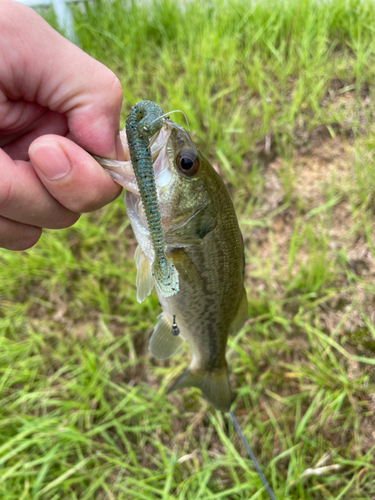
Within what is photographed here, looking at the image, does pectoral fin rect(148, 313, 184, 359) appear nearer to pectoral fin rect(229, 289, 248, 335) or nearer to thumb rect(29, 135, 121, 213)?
pectoral fin rect(229, 289, 248, 335)

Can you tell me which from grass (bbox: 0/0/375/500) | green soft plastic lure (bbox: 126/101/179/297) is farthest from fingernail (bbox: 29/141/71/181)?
grass (bbox: 0/0/375/500)

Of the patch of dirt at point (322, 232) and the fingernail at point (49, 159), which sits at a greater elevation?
the fingernail at point (49, 159)

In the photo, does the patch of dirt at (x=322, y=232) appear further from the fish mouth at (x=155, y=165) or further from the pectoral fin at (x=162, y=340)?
the fish mouth at (x=155, y=165)

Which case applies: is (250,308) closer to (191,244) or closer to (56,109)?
(191,244)

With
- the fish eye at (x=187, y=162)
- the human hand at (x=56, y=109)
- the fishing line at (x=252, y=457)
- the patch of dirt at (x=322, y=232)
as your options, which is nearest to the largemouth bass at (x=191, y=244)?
the fish eye at (x=187, y=162)

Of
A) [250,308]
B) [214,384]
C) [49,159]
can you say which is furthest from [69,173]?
[250,308]

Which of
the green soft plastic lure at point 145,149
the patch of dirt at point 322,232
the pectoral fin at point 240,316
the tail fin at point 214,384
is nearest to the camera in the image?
the green soft plastic lure at point 145,149
